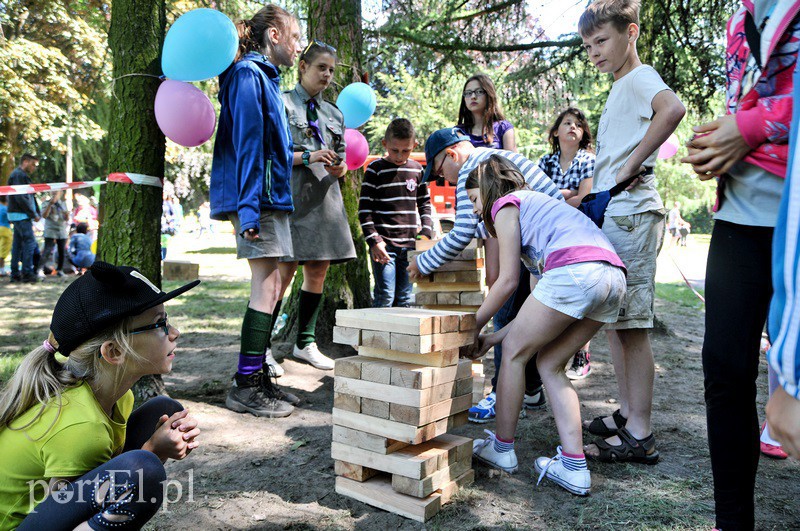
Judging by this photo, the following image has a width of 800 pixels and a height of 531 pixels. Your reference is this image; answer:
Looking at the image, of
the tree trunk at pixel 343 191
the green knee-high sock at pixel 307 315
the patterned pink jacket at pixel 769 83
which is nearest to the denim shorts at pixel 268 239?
the green knee-high sock at pixel 307 315

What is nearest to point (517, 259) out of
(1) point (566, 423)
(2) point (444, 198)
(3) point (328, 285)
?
(1) point (566, 423)

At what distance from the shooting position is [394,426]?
2.38 m

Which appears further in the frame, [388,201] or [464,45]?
[464,45]

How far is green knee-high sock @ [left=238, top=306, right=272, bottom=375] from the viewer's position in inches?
134

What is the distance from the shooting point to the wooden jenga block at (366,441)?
243 centimetres

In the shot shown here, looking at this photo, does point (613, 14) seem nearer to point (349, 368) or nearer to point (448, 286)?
point (448, 286)

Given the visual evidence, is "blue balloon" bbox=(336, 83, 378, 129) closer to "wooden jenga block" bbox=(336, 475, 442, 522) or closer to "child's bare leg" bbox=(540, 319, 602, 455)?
"child's bare leg" bbox=(540, 319, 602, 455)

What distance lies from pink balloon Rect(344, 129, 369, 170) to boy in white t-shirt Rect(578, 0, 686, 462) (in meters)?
2.27

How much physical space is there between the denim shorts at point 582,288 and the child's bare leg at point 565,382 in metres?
0.14

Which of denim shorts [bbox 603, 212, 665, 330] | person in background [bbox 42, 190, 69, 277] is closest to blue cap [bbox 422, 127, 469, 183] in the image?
denim shorts [bbox 603, 212, 665, 330]

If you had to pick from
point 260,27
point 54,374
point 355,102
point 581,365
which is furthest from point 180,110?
point 581,365

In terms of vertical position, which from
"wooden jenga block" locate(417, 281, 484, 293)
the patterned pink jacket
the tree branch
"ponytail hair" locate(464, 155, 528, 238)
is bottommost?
"wooden jenga block" locate(417, 281, 484, 293)

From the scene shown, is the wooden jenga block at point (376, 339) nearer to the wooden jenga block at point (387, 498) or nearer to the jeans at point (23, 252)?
the wooden jenga block at point (387, 498)

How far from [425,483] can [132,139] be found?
8.62 ft
